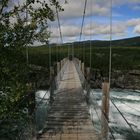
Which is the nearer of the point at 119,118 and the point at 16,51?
the point at 16,51

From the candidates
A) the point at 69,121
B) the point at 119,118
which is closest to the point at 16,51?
the point at 69,121

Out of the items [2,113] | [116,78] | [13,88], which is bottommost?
[116,78]

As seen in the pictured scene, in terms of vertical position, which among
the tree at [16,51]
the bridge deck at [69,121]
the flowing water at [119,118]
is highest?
the tree at [16,51]

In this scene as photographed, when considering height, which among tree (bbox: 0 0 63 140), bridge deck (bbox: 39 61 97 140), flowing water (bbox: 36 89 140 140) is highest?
tree (bbox: 0 0 63 140)

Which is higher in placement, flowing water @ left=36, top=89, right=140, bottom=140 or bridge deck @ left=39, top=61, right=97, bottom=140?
bridge deck @ left=39, top=61, right=97, bottom=140

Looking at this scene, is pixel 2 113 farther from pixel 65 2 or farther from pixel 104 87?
pixel 65 2

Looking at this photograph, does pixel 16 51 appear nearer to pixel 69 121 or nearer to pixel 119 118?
→ pixel 69 121

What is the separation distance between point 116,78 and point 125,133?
3401 centimetres

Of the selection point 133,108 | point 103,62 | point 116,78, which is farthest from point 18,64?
point 103,62

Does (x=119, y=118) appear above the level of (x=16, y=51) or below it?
below

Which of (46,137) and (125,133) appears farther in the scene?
(125,133)

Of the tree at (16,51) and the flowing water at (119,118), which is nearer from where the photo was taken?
the tree at (16,51)

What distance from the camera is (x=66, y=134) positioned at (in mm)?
10594

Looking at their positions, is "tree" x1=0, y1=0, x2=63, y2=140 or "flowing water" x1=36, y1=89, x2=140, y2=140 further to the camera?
"flowing water" x1=36, y1=89, x2=140, y2=140
